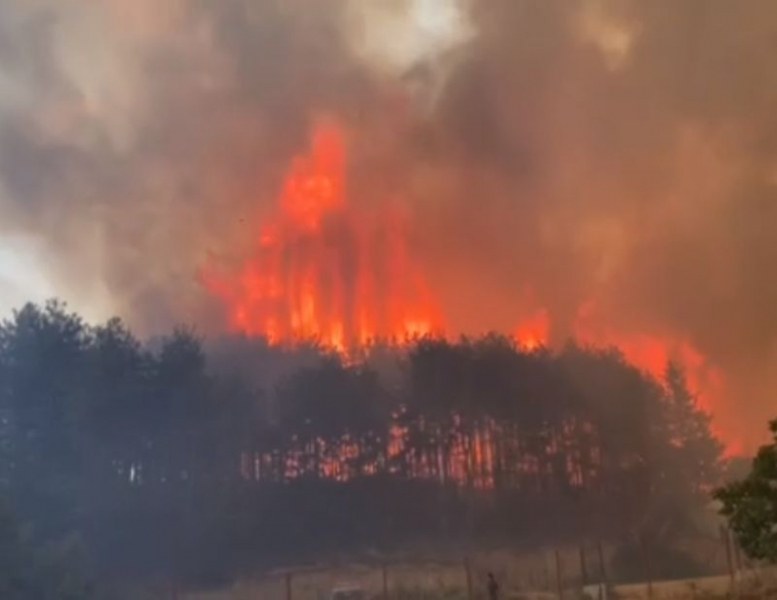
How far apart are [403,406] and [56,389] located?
21.5m

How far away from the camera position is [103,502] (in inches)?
2116

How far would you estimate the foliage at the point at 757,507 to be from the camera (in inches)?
849

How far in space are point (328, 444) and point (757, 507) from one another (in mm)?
44057

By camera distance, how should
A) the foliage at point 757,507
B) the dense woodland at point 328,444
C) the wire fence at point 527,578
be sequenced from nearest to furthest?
1. the foliage at point 757,507
2. the wire fence at point 527,578
3. the dense woodland at point 328,444

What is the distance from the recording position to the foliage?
70.7ft

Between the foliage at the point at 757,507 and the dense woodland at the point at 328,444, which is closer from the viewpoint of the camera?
the foliage at the point at 757,507

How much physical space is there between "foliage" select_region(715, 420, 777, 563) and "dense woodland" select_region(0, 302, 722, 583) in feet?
115

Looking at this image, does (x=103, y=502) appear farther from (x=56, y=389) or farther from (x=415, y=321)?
(x=415, y=321)

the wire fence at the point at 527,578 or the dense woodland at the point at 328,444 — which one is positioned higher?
the dense woodland at the point at 328,444

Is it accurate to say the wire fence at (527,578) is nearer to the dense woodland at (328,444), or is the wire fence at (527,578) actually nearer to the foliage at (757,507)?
the dense woodland at (328,444)

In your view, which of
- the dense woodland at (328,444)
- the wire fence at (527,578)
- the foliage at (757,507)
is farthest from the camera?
the dense woodland at (328,444)

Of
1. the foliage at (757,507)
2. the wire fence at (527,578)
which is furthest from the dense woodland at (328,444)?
the foliage at (757,507)

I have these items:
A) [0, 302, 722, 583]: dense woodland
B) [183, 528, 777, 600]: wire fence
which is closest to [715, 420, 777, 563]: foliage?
[183, 528, 777, 600]: wire fence

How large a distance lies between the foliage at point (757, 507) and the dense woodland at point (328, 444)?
115 ft
